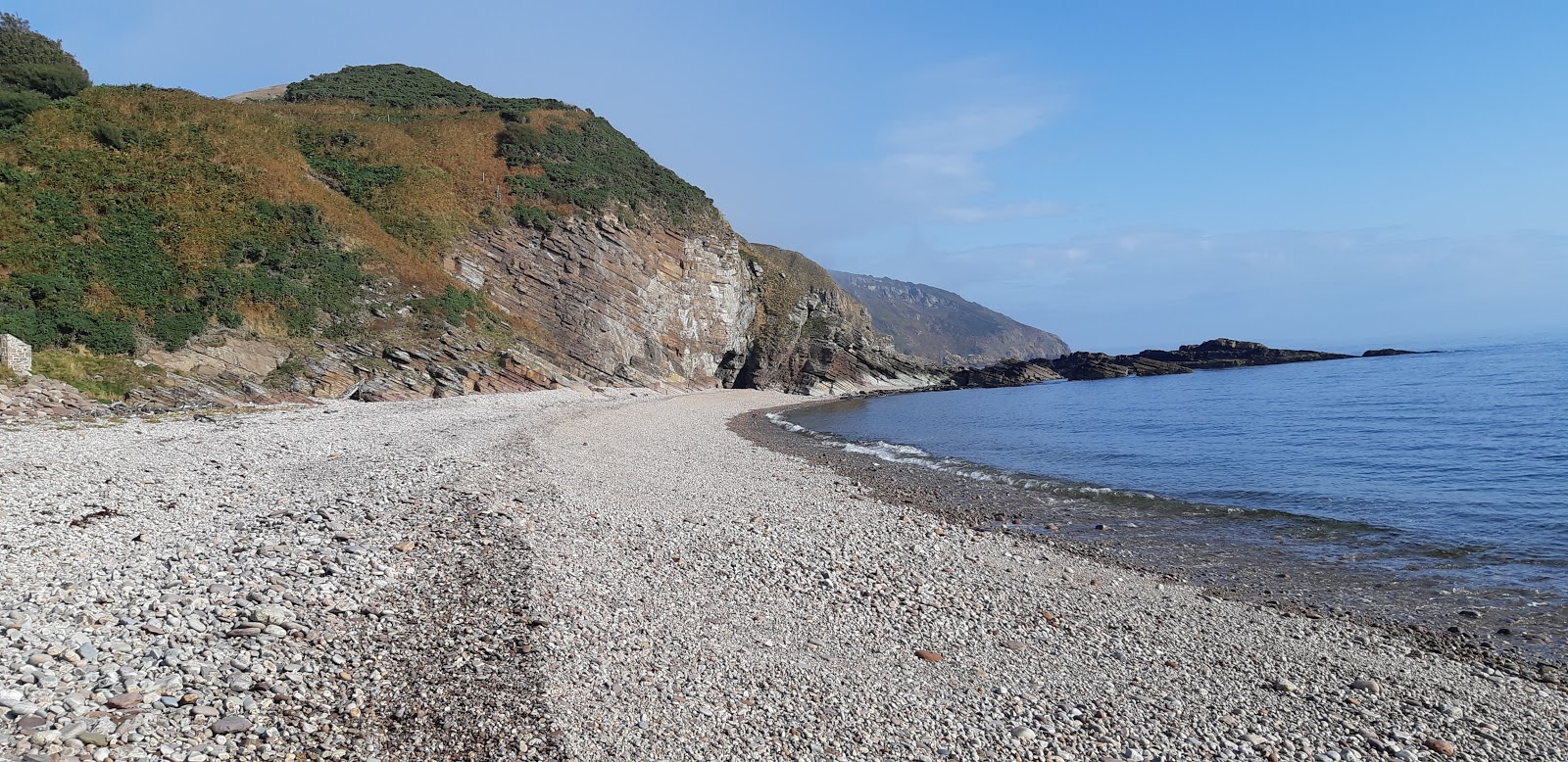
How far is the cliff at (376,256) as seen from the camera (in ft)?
84.2

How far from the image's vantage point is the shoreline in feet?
29.1

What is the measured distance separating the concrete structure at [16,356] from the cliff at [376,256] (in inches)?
39.4

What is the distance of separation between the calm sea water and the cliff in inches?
601

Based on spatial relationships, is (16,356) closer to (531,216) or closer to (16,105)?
(16,105)

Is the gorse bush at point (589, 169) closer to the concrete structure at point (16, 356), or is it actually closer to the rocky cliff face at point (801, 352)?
the rocky cliff face at point (801, 352)

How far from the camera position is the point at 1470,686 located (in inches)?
299

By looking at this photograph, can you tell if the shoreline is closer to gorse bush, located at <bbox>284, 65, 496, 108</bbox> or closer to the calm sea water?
the calm sea water

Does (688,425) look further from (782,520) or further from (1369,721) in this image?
(1369,721)

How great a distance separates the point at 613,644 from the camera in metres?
7.13

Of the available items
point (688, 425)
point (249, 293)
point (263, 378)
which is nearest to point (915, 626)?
point (688, 425)

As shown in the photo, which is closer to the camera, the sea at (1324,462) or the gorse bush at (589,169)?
the sea at (1324,462)

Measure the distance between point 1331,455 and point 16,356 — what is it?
37655 millimetres

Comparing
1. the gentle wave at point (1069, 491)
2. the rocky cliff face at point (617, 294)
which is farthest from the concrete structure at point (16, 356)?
the gentle wave at point (1069, 491)

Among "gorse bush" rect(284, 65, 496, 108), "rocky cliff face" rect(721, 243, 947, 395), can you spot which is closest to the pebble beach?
"rocky cliff face" rect(721, 243, 947, 395)
